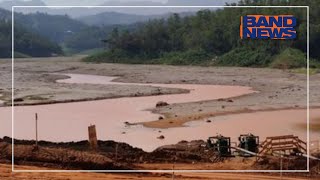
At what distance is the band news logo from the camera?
9406 millimetres

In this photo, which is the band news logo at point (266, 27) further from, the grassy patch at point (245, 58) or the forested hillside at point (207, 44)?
the grassy patch at point (245, 58)

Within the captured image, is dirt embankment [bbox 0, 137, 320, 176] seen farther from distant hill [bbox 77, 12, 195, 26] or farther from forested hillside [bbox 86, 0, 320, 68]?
forested hillside [bbox 86, 0, 320, 68]

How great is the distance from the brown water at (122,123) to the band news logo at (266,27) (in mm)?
7094

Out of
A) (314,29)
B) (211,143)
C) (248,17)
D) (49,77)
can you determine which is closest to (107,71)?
(49,77)

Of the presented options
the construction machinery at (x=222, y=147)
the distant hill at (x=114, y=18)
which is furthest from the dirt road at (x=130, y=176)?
the distant hill at (x=114, y=18)

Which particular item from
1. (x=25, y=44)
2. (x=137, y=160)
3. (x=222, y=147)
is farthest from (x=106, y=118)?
(x=25, y=44)

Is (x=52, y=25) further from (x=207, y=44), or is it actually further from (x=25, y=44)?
(x=207, y=44)

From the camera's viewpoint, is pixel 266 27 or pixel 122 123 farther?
pixel 122 123

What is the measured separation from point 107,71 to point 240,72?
13274 millimetres

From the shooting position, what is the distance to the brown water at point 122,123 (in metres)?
18.5

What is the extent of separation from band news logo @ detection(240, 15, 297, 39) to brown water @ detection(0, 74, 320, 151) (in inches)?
279

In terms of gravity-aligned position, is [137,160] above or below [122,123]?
below

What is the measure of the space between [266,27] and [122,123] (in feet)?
42.0

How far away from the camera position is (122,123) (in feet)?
70.8
